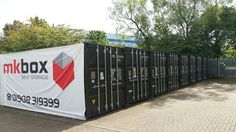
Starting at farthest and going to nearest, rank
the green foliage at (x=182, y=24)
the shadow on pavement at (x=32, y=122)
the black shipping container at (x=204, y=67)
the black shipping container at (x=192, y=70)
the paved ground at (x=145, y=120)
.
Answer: the green foliage at (x=182, y=24) → the black shipping container at (x=204, y=67) → the black shipping container at (x=192, y=70) → the shadow on pavement at (x=32, y=122) → the paved ground at (x=145, y=120)

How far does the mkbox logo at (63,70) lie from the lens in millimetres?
7544

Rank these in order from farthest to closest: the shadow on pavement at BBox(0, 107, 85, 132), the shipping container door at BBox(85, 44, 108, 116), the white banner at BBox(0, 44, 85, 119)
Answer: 1. the white banner at BBox(0, 44, 85, 119)
2. the shipping container door at BBox(85, 44, 108, 116)
3. the shadow on pavement at BBox(0, 107, 85, 132)

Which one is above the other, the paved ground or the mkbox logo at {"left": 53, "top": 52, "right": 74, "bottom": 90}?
the mkbox logo at {"left": 53, "top": 52, "right": 74, "bottom": 90}

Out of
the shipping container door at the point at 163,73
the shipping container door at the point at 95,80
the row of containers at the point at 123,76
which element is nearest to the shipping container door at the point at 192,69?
the row of containers at the point at 123,76

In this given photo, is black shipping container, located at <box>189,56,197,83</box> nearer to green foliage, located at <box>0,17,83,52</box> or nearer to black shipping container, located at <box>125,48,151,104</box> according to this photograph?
black shipping container, located at <box>125,48,151,104</box>

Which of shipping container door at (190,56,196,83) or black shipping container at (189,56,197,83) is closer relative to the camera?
black shipping container at (189,56,197,83)

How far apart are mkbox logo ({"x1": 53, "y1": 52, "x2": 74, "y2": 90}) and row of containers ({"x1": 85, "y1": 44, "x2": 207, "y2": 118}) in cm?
63

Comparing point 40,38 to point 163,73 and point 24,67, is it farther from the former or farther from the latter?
point 163,73

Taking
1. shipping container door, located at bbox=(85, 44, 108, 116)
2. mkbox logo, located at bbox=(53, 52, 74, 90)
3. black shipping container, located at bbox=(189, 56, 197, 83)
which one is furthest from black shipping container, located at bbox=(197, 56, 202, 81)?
mkbox logo, located at bbox=(53, 52, 74, 90)

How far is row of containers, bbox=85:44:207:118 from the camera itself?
7.47 metres

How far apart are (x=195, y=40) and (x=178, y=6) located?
3.67 m

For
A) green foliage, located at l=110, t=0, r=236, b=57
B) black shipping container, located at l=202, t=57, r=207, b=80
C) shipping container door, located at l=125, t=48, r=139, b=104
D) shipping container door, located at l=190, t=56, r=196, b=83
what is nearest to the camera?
shipping container door, located at l=125, t=48, r=139, b=104

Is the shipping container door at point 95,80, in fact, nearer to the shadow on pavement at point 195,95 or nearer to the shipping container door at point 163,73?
the shadow on pavement at point 195,95

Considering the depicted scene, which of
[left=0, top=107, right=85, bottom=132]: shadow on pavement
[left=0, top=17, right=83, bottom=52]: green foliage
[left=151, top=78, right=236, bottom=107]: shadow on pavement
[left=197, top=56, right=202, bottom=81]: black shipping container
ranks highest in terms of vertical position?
[left=0, top=17, right=83, bottom=52]: green foliage
